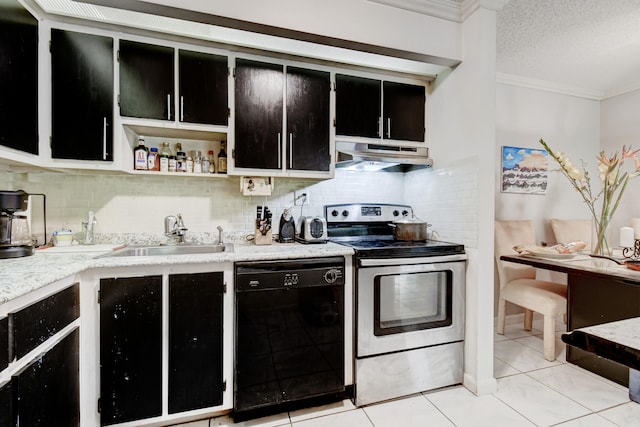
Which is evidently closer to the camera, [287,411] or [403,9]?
[287,411]

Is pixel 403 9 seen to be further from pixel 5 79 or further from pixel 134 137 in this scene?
pixel 5 79

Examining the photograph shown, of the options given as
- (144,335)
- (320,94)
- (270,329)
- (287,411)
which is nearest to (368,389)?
(287,411)

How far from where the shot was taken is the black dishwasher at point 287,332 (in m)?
1.74

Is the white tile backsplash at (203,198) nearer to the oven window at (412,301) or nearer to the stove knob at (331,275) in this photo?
the oven window at (412,301)

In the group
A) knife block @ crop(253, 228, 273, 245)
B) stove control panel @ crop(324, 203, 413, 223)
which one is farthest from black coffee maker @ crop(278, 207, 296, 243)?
stove control panel @ crop(324, 203, 413, 223)

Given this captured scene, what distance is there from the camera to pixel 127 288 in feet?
5.17

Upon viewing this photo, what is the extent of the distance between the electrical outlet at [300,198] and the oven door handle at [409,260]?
87 centimetres

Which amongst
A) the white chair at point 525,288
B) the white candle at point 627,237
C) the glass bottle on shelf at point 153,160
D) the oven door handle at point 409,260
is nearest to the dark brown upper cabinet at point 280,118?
the glass bottle on shelf at point 153,160

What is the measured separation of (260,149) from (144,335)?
1.33 metres

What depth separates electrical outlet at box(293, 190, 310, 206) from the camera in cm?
254

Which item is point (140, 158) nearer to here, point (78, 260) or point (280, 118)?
point (78, 260)

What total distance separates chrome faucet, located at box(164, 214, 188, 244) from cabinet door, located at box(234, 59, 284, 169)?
0.63 meters

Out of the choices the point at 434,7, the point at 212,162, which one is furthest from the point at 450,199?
the point at 212,162

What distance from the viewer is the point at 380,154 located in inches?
89.0
